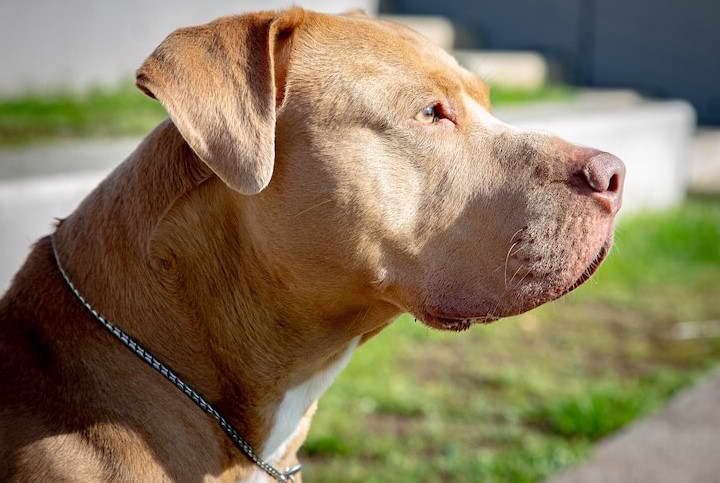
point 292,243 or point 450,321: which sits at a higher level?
point 292,243

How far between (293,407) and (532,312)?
13.6ft

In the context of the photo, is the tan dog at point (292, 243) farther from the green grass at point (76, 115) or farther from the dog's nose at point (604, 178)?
the green grass at point (76, 115)

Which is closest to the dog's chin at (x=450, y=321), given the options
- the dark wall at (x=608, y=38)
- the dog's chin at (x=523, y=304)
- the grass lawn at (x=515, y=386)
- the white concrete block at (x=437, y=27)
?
the dog's chin at (x=523, y=304)

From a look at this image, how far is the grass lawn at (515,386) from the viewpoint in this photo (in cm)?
449

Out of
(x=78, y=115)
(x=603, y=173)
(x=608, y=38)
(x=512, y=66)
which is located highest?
(x=603, y=173)

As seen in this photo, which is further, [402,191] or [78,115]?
[78,115]

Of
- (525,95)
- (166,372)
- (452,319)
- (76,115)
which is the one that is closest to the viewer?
(166,372)

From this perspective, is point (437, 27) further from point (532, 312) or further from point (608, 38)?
point (532, 312)

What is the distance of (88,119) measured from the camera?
644 centimetres

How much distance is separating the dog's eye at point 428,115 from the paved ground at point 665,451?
2.09m

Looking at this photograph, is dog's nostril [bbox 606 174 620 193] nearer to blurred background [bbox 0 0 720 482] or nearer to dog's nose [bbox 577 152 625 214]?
dog's nose [bbox 577 152 625 214]

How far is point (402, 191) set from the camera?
258 cm

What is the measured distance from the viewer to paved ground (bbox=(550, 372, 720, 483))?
4254 millimetres

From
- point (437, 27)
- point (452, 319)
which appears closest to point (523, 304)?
point (452, 319)
